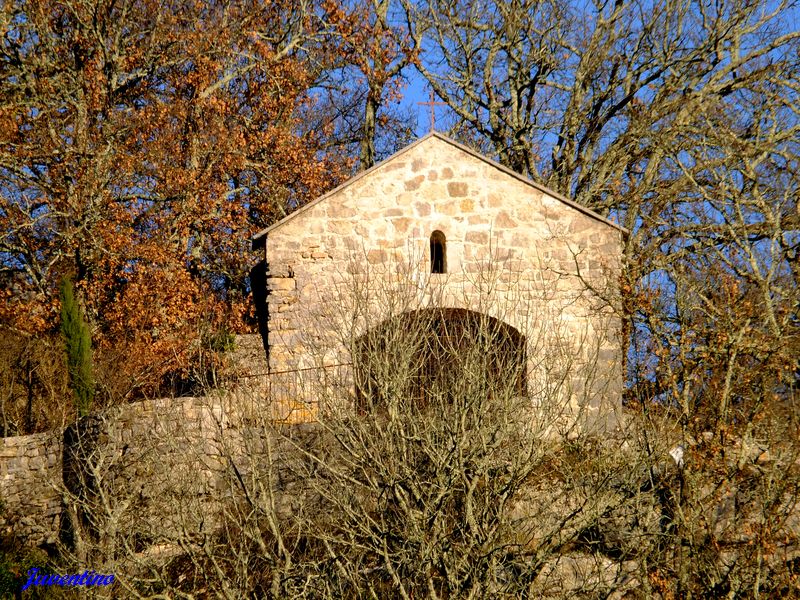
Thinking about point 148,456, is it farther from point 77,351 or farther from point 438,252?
point 438,252

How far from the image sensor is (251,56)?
18.7 metres

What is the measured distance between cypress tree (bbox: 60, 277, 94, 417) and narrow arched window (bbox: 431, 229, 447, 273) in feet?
16.3

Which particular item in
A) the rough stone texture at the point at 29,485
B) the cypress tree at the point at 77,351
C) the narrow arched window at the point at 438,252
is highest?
the narrow arched window at the point at 438,252

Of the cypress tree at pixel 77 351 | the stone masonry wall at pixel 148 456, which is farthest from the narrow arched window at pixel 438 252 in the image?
the cypress tree at pixel 77 351

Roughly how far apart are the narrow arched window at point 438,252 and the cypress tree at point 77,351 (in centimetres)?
498

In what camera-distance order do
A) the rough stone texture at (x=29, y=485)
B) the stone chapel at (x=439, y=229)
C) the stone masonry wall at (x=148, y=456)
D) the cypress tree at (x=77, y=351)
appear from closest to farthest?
the stone masonry wall at (x=148, y=456), the rough stone texture at (x=29, y=485), the stone chapel at (x=439, y=229), the cypress tree at (x=77, y=351)

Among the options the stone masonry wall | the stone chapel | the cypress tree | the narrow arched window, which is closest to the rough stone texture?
the stone masonry wall

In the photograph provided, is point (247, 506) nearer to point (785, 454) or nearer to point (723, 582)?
point (723, 582)

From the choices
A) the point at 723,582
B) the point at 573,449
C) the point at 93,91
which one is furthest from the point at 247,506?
the point at 93,91

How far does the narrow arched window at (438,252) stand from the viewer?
11828mm

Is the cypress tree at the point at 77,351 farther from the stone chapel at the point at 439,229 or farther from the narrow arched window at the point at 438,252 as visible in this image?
the narrow arched window at the point at 438,252

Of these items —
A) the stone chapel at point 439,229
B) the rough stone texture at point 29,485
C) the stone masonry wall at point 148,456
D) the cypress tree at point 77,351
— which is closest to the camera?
the stone masonry wall at point 148,456

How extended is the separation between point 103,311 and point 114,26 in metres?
5.74

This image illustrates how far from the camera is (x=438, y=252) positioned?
1198cm
